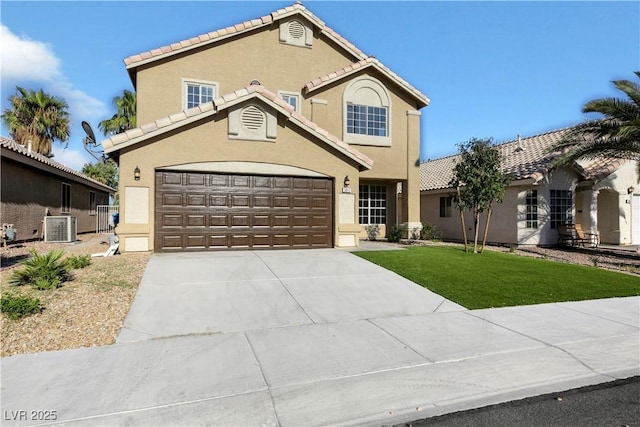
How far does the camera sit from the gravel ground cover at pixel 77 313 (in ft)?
17.2

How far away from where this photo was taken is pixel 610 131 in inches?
580

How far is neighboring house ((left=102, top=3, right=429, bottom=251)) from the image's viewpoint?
458 inches

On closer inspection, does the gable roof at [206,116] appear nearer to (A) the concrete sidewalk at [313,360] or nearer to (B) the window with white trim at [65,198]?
(A) the concrete sidewalk at [313,360]

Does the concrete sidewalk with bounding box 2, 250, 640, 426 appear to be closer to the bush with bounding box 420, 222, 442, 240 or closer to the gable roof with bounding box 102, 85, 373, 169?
the gable roof with bounding box 102, 85, 373, 169

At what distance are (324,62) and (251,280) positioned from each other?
12.1 meters

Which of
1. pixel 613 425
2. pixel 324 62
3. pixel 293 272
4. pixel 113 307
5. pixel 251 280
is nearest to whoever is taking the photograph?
pixel 613 425

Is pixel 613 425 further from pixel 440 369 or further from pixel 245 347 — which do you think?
pixel 245 347

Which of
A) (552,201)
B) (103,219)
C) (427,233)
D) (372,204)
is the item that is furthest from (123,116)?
(552,201)

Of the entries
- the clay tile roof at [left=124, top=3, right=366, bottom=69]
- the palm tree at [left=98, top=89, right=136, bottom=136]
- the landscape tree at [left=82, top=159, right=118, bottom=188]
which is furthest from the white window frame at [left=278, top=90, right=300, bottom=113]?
the landscape tree at [left=82, top=159, right=118, bottom=188]

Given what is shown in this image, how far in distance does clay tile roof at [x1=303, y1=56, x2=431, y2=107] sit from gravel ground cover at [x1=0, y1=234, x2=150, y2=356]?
411 inches

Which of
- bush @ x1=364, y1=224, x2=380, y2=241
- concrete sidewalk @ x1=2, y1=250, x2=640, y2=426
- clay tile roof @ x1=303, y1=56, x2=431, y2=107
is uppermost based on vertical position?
clay tile roof @ x1=303, y1=56, x2=431, y2=107

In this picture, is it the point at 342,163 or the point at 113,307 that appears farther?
the point at 342,163

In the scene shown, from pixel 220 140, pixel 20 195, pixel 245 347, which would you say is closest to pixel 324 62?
pixel 220 140

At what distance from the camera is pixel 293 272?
952 cm
